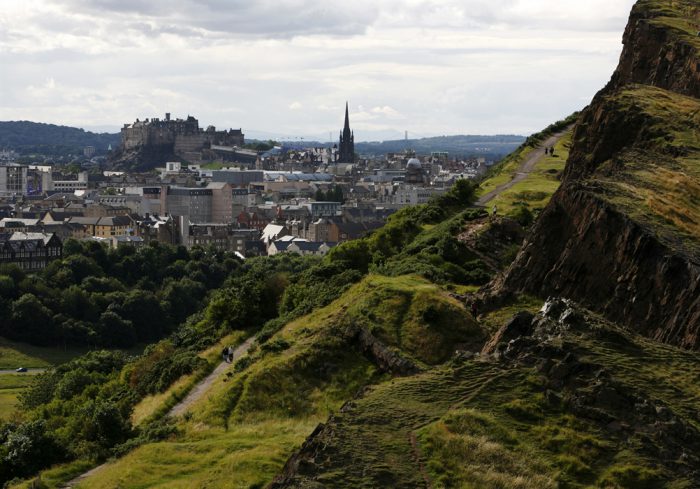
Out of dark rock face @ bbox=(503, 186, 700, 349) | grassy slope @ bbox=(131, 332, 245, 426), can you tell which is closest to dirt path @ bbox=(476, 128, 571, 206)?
grassy slope @ bbox=(131, 332, 245, 426)

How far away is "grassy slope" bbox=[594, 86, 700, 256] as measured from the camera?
1253 inches

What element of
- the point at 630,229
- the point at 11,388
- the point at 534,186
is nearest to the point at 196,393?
the point at 630,229

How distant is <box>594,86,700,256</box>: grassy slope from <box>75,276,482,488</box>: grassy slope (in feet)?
17.1

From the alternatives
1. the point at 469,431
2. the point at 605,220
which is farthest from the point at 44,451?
the point at 469,431

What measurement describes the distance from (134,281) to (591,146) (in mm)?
99981

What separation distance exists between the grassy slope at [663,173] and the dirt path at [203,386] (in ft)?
40.7

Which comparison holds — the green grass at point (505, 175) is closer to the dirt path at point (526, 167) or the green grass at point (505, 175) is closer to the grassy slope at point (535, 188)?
the grassy slope at point (535, 188)

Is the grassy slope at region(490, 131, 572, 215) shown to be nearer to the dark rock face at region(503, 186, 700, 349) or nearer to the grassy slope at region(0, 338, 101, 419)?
the dark rock face at region(503, 186, 700, 349)

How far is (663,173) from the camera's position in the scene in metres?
37.8

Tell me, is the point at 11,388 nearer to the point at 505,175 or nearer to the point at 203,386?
the point at 505,175

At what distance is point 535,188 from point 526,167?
14.4 metres

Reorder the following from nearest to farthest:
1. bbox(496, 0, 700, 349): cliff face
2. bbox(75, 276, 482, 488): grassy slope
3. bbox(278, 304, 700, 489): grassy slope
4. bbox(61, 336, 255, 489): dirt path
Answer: bbox(278, 304, 700, 489): grassy slope
bbox(496, 0, 700, 349): cliff face
bbox(75, 276, 482, 488): grassy slope
bbox(61, 336, 255, 489): dirt path

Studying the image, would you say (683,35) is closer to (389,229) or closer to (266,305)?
(389,229)

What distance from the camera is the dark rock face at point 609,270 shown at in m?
28.1
